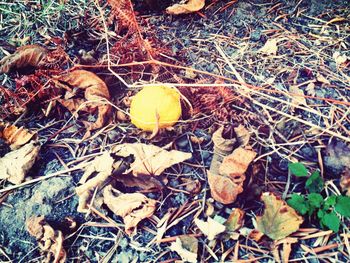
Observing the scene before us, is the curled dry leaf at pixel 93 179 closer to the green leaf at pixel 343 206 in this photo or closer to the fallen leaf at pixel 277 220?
the fallen leaf at pixel 277 220

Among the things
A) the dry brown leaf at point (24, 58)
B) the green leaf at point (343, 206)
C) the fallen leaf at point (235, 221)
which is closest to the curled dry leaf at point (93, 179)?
the fallen leaf at point (235, 221)

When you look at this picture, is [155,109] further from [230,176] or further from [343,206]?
[343,206]

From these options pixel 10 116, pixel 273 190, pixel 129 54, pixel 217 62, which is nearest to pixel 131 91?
pixel 129 54

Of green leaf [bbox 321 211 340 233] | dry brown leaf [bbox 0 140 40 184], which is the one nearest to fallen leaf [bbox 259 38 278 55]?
green leaf [bbox 321 211 340 233]

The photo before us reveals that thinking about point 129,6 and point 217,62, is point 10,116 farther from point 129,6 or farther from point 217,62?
point 217,62

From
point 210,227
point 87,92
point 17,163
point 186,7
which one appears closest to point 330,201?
point 210,227

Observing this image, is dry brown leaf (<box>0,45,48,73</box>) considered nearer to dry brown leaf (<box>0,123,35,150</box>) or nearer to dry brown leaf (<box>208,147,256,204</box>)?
dry brown leaf (<box>0,123,35,150</box>)
